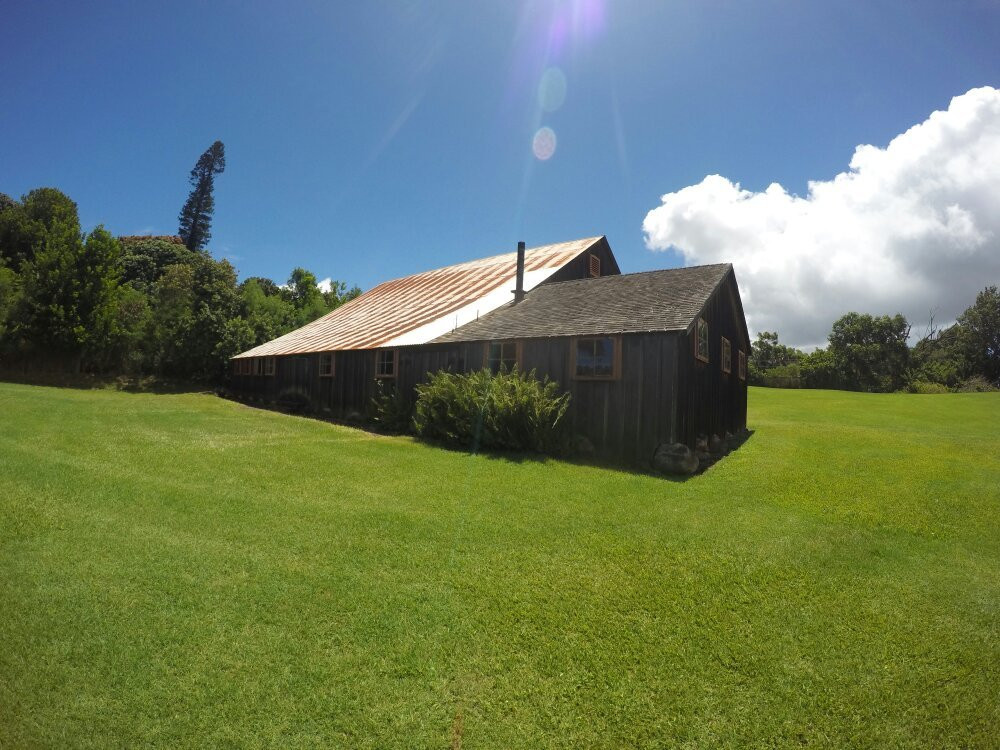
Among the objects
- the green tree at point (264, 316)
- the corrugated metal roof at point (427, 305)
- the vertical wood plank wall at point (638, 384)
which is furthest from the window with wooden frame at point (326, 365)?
the green tree at point (264, 316)

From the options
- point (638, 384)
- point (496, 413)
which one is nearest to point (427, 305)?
point (496, 413)

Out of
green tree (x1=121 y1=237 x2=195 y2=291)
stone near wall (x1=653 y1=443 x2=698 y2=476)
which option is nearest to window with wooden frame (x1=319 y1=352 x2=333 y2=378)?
stone near wall (x1=653 y1=443 x2=698 y2=476)

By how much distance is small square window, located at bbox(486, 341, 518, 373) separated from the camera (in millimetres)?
13797

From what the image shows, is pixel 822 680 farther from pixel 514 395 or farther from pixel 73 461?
pixel 73 461

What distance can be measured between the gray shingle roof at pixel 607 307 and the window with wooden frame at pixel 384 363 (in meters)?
2.52

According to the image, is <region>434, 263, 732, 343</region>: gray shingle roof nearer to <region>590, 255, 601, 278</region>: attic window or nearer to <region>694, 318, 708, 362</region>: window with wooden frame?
<region>694, 318, 708, 362</region>: window with wooden frame

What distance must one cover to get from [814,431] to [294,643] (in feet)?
59.7

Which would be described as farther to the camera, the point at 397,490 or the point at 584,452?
the point at 584,452

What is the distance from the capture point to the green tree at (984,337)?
5559 cm

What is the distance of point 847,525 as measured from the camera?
677 cm

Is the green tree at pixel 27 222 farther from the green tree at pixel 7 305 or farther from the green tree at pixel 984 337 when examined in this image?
the green tree at pixel 984 337

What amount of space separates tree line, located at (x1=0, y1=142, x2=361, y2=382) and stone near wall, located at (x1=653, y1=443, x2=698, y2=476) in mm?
30174

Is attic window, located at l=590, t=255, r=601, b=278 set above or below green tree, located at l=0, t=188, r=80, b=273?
below

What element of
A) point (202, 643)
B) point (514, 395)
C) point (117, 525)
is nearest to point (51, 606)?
point (202, 643)
